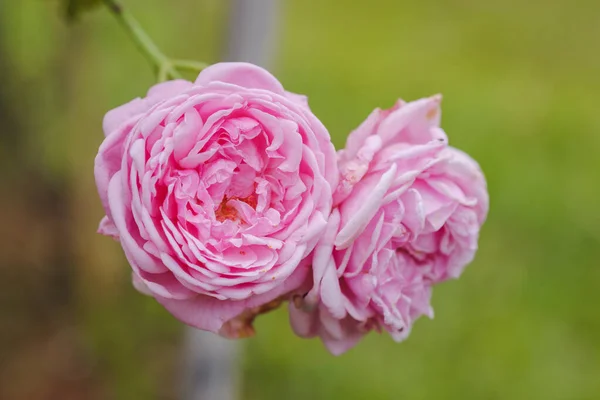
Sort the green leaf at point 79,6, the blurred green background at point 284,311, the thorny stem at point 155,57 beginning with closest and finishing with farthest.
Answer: the thorny stem at point 155,57 → the green leaf at point 79,6 → the blurred green background at point 284,311

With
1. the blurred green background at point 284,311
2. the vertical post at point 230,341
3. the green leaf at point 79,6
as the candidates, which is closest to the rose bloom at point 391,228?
the green leaf at point 79,6

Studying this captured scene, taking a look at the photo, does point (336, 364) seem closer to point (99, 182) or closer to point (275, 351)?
point (275, 351)

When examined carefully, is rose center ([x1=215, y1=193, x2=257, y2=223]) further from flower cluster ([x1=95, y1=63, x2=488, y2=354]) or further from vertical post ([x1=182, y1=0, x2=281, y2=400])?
vertical post ([x1=182, y1=0, x2=281, y2=400])

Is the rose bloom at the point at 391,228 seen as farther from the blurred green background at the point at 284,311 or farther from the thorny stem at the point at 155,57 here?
the blurred green background at the point at 284,311

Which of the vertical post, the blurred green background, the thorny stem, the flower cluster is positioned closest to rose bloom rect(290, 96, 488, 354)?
the flower cluster

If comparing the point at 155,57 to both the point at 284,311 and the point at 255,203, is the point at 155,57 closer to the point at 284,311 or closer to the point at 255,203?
the point at 255,203

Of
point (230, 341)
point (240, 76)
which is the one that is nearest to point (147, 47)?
point (240, 76)
